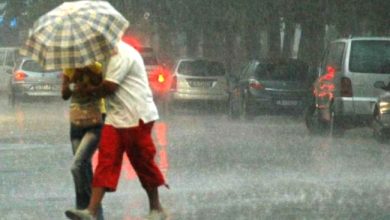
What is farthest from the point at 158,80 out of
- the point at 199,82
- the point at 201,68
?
the point at 199,82

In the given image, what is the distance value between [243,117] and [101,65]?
19.0 meters

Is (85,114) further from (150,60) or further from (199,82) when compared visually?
(150,60)

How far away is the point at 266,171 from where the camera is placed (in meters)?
15.1

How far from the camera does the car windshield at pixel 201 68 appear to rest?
1291 inches

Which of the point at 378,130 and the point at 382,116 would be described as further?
the point at 378,130

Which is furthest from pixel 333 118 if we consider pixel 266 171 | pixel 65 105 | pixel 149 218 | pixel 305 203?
pixel 65 105

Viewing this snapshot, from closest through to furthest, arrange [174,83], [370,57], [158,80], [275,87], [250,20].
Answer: [370,57] < [275,87] < [174,83] < [158,80] < [250,20]

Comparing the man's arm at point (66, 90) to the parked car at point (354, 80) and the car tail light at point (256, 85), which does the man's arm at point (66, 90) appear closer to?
the parked car at point (354, 80)

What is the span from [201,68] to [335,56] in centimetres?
1098

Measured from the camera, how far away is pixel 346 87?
68.8 feet

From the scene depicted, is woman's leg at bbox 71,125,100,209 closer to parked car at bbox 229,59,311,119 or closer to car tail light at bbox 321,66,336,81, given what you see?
car tail light at bbox 321,66,336,81

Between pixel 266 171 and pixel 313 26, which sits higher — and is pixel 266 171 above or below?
above

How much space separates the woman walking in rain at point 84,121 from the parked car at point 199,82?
22.2 m

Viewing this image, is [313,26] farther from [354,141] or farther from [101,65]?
[101,65]
